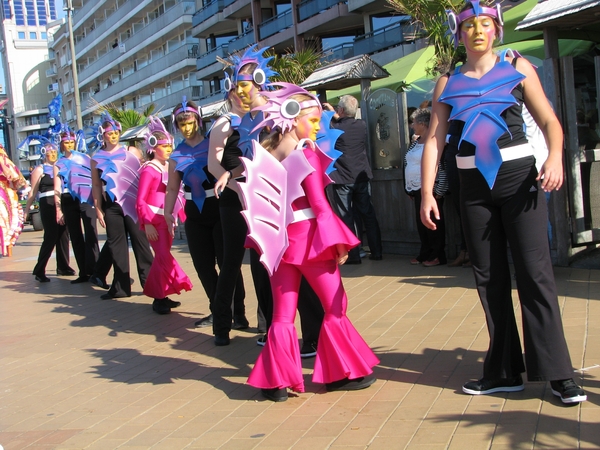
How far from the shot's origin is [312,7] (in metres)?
39.2

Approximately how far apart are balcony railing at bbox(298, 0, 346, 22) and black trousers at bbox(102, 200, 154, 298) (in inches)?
1180

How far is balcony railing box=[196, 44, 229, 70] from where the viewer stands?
52.1 meters

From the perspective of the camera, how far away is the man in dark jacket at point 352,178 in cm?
966

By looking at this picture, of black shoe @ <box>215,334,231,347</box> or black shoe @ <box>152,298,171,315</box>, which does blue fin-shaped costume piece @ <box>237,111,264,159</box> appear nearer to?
black shoe @ <box>215,334,231,347</box>

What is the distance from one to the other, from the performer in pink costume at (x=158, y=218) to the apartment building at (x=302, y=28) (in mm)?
18390

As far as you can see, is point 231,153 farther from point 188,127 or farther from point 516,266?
point 516,266

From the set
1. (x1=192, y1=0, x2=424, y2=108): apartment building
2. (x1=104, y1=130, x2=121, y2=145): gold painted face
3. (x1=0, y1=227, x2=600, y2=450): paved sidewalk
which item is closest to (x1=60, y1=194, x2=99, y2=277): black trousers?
(x1=104, y1=130, x2=121, y2=145): gold painted face

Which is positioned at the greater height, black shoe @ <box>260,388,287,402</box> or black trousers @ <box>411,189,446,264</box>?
black trousers @ <box>411,189,446,264</box>

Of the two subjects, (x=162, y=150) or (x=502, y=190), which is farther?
(x=162, y=150)

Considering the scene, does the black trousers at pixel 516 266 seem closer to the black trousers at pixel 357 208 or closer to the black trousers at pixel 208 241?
the black trousers at pixel 208 241

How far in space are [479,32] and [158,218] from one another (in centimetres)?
480

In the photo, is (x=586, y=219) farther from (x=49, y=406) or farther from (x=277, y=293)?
(x=49, y=406)

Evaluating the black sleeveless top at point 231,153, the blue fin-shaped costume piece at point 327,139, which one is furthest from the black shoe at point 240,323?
the blue fin-shaped costume piece at point 327,139

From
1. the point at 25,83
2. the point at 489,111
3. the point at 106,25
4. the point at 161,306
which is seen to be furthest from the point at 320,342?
the point at 25,83
